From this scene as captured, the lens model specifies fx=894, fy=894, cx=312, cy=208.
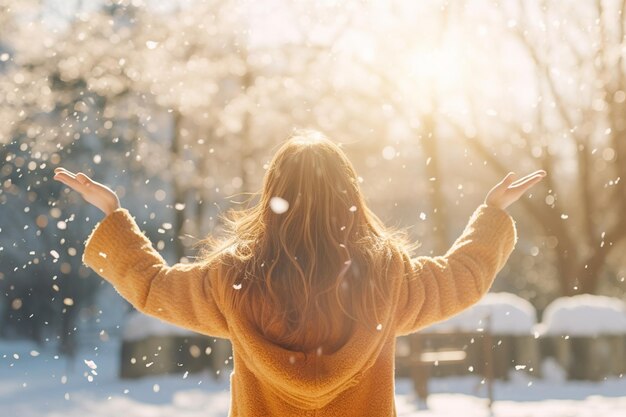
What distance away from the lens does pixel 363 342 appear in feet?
7.97

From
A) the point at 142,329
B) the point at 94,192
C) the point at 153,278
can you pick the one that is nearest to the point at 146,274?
the point at 153,278

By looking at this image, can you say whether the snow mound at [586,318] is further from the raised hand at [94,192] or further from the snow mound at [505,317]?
the raised hand at [94,192]

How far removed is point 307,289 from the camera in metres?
2.41

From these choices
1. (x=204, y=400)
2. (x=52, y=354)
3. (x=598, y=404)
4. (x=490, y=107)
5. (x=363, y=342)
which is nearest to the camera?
(x=363, y=342)

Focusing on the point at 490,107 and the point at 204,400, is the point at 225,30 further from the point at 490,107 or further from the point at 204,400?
the point at 204,400

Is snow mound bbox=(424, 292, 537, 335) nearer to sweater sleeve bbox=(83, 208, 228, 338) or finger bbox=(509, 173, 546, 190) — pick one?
finger bbox=(509, 173, 546, 190)

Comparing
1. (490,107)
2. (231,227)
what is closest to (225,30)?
(490,107)

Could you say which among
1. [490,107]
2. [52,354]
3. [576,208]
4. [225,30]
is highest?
[225,30]

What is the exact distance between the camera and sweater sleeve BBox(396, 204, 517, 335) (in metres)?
2.58

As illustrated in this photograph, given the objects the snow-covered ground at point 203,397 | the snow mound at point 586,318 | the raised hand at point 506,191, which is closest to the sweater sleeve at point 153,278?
the raised hand at point 506,191

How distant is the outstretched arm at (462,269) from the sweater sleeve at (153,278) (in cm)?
55

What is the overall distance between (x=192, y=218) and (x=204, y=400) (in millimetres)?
13391

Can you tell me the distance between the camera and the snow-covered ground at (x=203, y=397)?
10711mm

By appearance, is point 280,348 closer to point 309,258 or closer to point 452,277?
point 309,258
